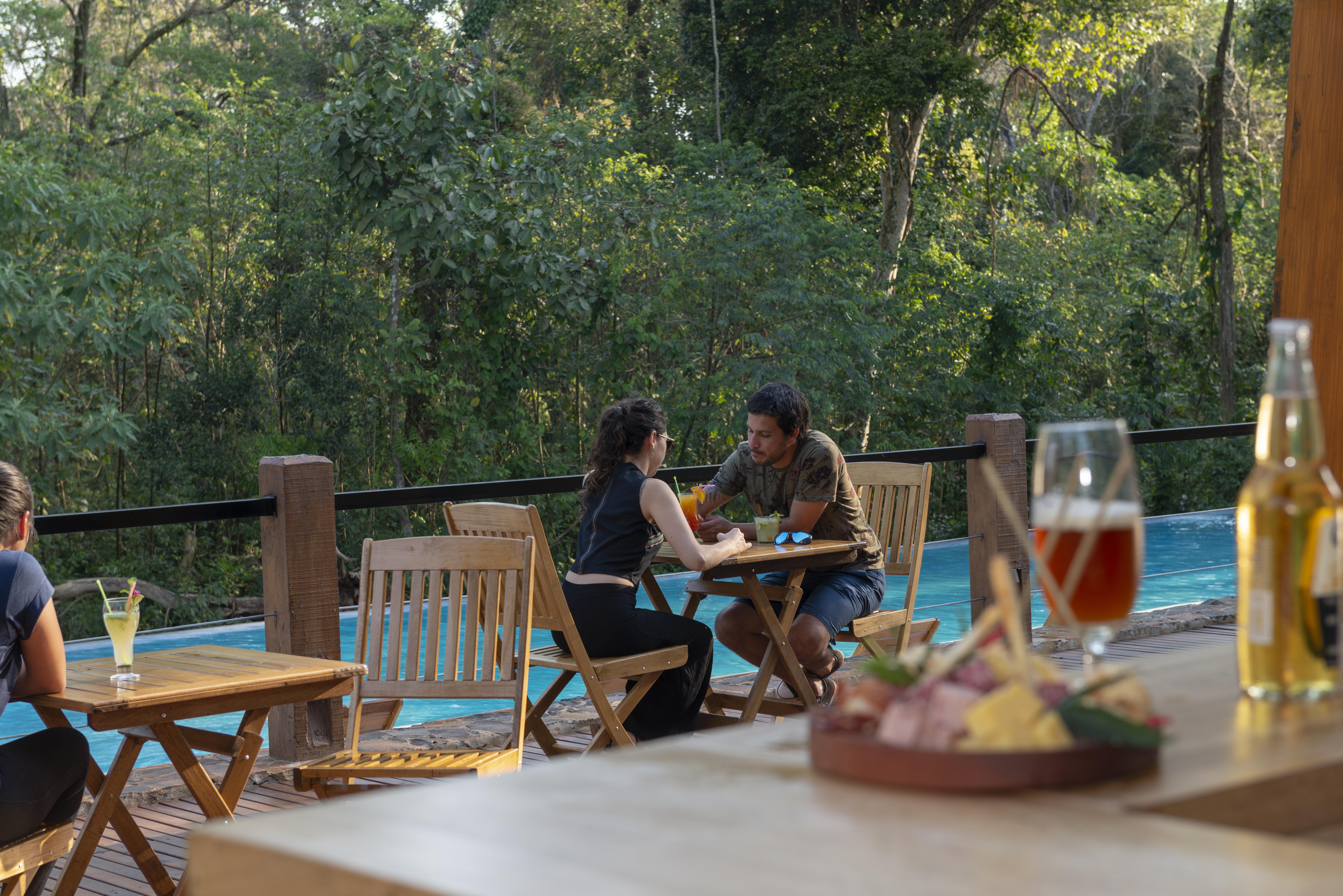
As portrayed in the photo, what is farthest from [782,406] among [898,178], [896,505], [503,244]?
[898,178]

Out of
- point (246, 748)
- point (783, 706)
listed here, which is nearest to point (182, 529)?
point (783, 706)

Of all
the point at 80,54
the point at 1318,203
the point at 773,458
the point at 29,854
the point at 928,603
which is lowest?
the point at 928,603

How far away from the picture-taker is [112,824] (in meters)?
3.15

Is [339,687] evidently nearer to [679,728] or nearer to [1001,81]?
[679,728]

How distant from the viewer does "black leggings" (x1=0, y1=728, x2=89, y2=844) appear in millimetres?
2562

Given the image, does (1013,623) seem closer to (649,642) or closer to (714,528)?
(649,642)

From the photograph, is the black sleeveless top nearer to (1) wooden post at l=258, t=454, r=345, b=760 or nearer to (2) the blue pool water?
(1) wooden post at l=258, t=454, r=345, b=760

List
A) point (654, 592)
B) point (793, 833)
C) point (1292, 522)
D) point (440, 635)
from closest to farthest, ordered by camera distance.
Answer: point (793, 833) → point (1292, 522) → point (440, 635) → point (654, 592)

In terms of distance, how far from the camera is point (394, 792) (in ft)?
3.27

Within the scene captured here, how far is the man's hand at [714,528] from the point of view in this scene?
4445 mm

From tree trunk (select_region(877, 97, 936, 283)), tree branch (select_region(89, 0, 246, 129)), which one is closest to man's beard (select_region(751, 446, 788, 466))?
tree trunk (select_region(877, 97, 936, 283))

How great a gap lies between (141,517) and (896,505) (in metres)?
2.67

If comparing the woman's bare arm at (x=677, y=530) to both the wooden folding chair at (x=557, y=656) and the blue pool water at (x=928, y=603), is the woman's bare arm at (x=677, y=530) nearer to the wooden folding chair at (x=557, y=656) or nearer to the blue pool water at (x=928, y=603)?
the wooden folding chair at (x=557, y=656)

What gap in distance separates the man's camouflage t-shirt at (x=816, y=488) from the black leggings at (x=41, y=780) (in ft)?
7.74
